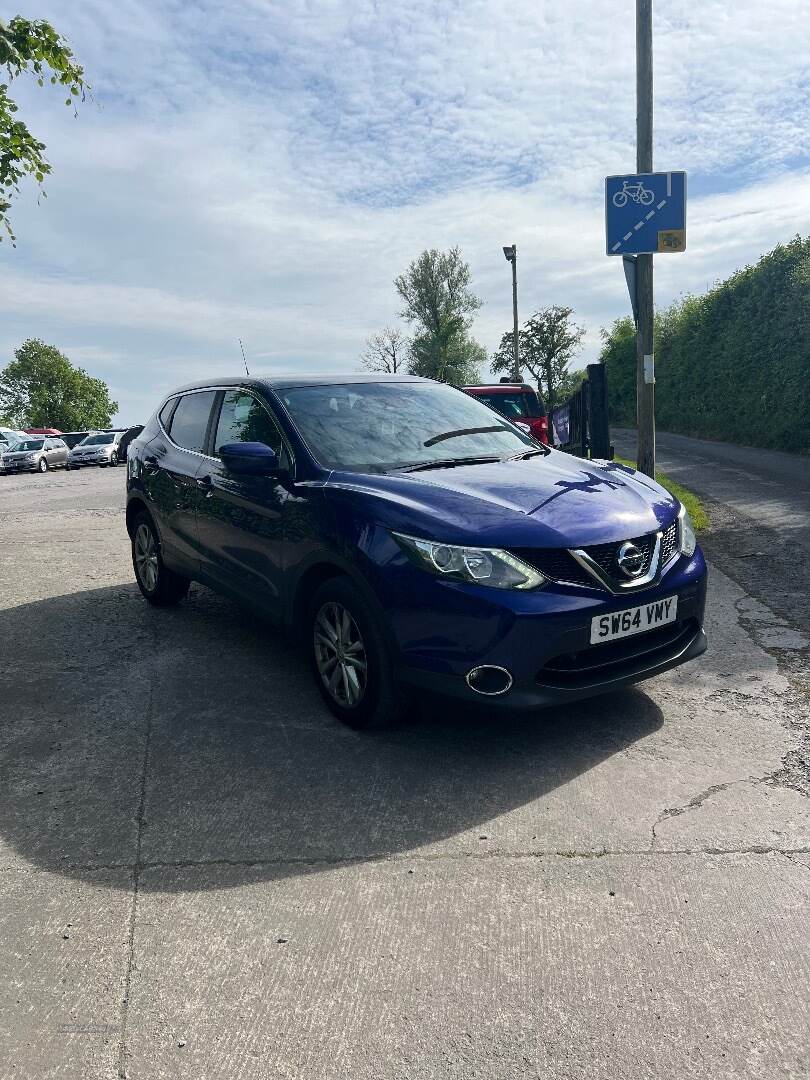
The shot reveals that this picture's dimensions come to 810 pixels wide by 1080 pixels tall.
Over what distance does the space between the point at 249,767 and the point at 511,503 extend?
63.8 inches

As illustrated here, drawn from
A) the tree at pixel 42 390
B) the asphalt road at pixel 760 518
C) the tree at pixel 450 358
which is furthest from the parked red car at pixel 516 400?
the tree at pixel 42 390

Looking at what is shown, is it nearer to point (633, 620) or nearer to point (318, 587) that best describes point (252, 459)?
point (318, 587)

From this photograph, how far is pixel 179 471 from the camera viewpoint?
5984 millimetres

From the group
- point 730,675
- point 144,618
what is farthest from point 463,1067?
point 144,618

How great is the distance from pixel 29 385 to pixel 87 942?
8680 centimetres

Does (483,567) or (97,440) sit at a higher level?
(483,567)

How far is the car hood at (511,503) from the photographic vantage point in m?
3.71

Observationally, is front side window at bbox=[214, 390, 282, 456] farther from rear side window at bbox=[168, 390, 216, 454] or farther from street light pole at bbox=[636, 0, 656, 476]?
street light pole at bbox=[636, 0, 656, 476]

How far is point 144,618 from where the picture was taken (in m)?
6.64

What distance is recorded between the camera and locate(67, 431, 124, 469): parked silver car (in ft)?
133

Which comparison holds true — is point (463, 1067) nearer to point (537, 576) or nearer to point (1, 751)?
point (537, 576)

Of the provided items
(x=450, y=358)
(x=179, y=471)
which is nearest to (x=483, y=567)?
(x=179, y=471)

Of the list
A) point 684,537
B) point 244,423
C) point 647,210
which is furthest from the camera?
point 647,210

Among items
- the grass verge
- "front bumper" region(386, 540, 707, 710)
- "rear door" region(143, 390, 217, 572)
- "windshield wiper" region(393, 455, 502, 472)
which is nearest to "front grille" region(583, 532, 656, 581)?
"front bumper" region(386, 540, 707, 710)
